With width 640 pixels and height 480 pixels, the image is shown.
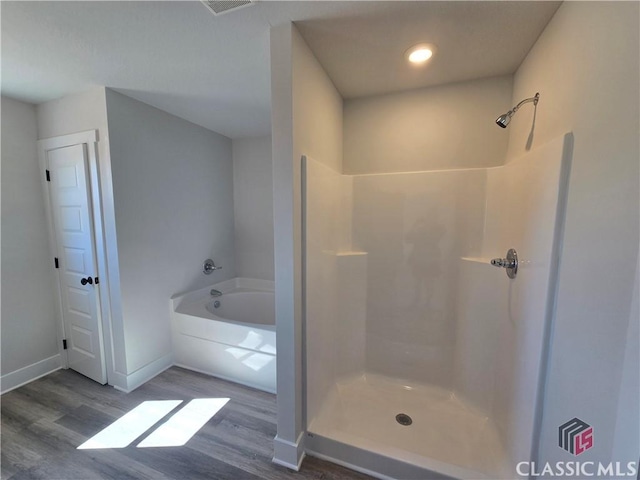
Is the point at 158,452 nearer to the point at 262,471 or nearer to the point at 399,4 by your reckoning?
the point at 262,471

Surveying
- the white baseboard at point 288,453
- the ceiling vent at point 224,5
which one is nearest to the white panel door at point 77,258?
the ceiling vent at point 224,5

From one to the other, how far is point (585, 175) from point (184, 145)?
286 centimetres

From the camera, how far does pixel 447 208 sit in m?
1.83

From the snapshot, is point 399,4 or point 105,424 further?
point 105,424

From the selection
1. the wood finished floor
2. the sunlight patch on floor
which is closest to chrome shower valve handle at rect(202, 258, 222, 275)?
the wood finished floor

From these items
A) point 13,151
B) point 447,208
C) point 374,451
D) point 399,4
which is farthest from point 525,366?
point 13,151

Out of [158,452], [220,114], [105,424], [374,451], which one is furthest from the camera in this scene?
[220,114]

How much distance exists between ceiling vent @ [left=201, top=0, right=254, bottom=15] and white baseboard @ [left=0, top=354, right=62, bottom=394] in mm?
3064

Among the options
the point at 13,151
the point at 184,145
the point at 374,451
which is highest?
the point at 184,145

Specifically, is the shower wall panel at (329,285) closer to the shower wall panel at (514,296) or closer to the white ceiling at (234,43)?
the white ceiling at (234,43)

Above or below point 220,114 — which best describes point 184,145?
below

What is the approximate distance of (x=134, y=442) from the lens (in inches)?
61.7

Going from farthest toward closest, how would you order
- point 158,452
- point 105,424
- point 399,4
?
1. point 105,424
2. point 158,452
3. point 399,4

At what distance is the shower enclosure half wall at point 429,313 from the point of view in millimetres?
1235
